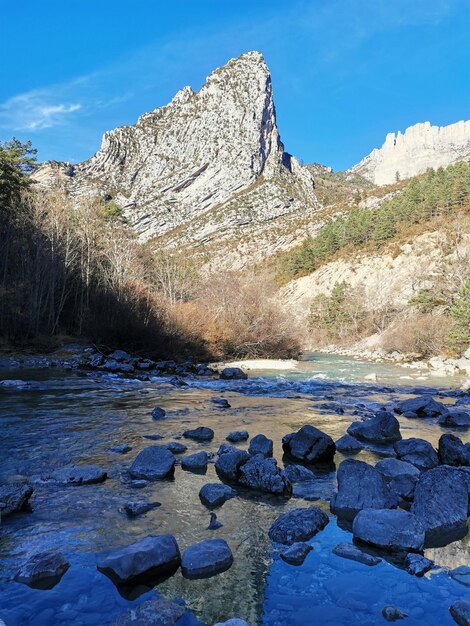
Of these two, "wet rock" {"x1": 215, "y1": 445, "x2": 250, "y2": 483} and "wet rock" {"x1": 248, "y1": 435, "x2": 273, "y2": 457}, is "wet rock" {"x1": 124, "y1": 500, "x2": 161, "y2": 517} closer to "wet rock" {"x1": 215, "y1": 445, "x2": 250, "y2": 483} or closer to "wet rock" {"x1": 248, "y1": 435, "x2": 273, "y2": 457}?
"wet rock" {"x1": 215, "y1": 445, "x2": 250, "y2": 483}

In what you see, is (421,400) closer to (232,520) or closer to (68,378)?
(232,520)

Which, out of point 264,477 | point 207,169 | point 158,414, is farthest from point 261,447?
point 207,169

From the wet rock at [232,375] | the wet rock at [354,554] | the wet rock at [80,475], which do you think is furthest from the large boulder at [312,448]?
the wet rock at [232,375]

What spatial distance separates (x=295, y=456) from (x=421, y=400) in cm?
762

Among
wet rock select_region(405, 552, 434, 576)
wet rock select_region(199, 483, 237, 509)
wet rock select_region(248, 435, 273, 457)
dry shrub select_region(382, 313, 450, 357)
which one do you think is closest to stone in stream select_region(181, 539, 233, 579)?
wet rock select_region(199, 483, 237, 509)

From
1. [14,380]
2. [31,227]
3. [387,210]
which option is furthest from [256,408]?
[387,210]

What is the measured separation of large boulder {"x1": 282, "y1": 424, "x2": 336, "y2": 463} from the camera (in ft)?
28.3

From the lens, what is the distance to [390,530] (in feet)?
17.3

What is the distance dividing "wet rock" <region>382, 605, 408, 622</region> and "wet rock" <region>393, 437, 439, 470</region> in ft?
15.5

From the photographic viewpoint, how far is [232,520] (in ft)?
19.2

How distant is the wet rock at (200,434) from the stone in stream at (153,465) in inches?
94.0

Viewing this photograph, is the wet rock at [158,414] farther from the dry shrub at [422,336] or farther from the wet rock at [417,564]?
the dry shrub at [422,336]

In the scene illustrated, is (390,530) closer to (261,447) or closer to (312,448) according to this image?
(312,448)

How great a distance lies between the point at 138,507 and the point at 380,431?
6609 mm
